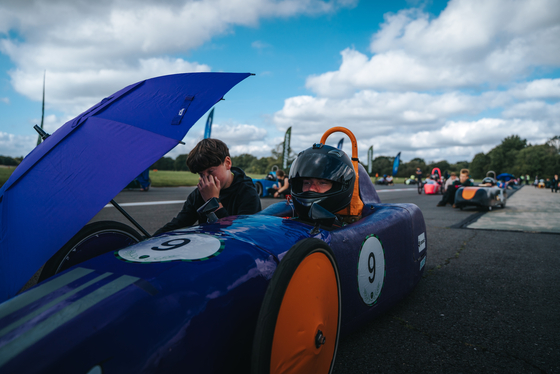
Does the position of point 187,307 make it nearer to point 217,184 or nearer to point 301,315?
point 301,315

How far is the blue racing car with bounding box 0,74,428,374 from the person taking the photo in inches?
39.4

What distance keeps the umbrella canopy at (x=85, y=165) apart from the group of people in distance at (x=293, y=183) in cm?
55

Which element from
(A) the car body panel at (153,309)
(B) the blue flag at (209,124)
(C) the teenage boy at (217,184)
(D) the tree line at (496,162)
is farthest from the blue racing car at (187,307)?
(D) the tree line at (496,162)

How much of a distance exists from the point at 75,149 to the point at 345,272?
157cm

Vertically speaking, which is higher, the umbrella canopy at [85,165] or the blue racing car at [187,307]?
the umbrella canopy at [85,165]

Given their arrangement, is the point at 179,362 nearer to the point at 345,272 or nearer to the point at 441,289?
the point at 345,272

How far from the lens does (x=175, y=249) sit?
149 centimetres

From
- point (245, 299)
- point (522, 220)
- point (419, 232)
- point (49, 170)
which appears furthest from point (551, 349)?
point (522, 220)

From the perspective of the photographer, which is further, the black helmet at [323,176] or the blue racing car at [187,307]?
the black helmet at [323,176]

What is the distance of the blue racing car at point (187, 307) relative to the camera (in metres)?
1.00

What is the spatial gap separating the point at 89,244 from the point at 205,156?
990mm

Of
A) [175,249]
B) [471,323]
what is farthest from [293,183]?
[471,323]

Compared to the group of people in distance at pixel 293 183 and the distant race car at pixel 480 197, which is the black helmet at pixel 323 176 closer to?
the group of people in distance at pixel 293 183

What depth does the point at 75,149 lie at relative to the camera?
1.65 meters
